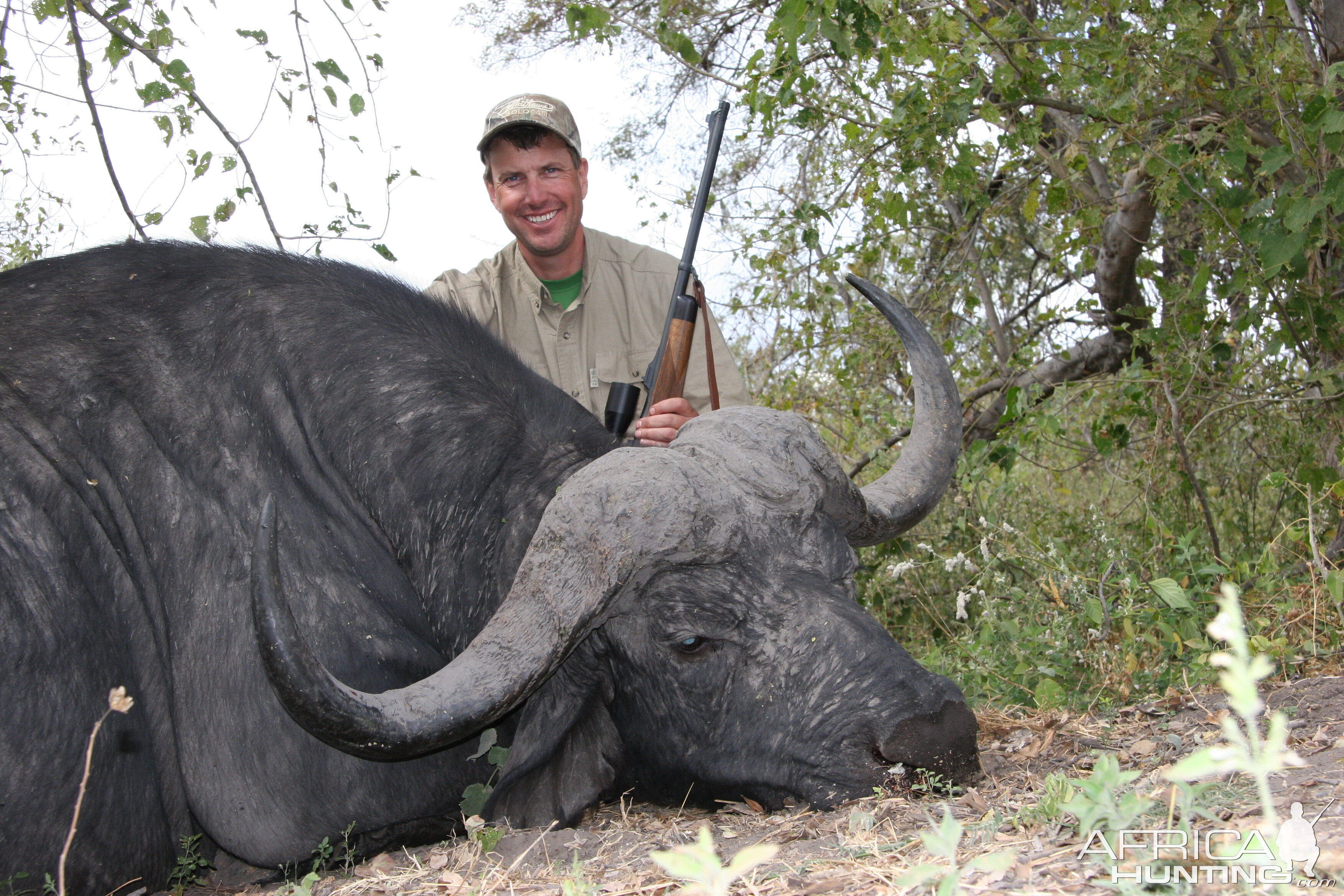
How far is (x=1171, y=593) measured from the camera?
4035 mm

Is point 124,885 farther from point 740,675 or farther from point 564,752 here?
point 740,675

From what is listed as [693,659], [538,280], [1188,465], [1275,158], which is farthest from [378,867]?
[1188,465]

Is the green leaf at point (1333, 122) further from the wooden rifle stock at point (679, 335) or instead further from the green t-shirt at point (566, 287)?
the green t-shirt at point (566, 287)

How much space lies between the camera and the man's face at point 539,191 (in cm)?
546

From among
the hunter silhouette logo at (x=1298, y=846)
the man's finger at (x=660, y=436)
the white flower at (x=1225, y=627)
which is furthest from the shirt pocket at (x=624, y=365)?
the white flower at (x=1225, y=627)

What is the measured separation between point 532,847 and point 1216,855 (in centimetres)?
161

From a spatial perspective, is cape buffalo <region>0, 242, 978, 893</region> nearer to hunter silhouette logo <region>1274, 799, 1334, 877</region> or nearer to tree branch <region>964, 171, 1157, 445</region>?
hunter silhouette logo <region>1274, 799, 1334, 877</region>

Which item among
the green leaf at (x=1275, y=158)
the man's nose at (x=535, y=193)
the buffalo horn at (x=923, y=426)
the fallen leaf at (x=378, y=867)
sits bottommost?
the fallen leaf at (x=378, y=867)

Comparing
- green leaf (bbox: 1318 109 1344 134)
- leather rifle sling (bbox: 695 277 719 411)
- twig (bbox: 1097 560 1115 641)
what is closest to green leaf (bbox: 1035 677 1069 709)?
twig (bbox: 1097 560 1115 641)

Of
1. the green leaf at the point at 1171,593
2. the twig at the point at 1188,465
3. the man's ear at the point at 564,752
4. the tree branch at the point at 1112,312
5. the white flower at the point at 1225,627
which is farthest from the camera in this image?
the tree branch at the point at 1112,312

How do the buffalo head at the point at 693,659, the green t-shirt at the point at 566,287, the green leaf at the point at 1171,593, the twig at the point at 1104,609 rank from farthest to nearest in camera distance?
the green t-shirt at the point at 566,287 → the twig at the point at 1104,609 → the green leaf at the point at 1171,593 → the buffalo head at the point at 693,659

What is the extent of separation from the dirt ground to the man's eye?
0.46 m

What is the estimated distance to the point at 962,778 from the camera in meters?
2.88

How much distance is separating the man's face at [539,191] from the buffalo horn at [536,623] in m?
2.49
